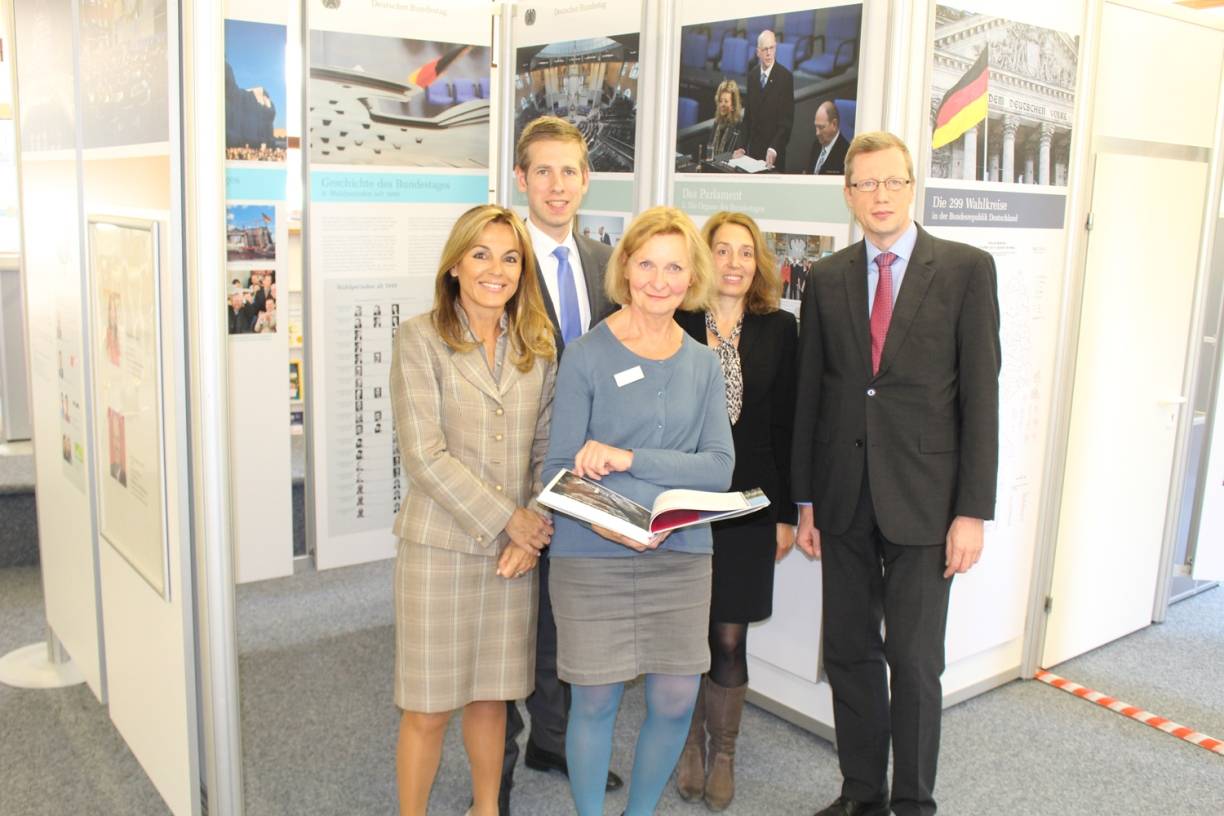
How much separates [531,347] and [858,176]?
2.92 ft

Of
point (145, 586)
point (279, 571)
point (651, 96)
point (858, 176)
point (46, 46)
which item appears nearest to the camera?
point (145, 586)

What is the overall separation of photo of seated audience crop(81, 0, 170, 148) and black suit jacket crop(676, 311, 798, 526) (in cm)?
130

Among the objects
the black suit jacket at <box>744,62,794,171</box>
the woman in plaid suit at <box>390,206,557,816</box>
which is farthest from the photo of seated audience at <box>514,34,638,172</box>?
the woman in plaid suit at <box>390,206,557,816</box>

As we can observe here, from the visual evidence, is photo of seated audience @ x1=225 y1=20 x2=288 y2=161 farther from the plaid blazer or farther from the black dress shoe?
the black dress shoe

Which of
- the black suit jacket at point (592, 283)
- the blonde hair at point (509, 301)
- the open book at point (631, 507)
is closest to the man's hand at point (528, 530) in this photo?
the open book at point (631, 507)

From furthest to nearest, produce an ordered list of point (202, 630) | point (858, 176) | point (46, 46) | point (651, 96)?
point (651, 96)
point (46, 46)
point (858, 176)
point (202, 630)

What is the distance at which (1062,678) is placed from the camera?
3.80 meters

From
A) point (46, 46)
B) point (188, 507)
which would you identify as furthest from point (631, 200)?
point (188, 507)

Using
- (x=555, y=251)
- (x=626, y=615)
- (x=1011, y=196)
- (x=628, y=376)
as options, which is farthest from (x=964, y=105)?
(x=626, y=615)

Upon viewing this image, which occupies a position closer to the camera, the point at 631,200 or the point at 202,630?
the point at 202,630

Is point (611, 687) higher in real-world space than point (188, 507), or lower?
lower

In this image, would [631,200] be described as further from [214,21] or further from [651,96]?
[214,21]

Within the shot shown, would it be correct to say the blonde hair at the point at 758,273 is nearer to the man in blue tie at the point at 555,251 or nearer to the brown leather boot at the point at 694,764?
the man in blue tie at the point at 555,251

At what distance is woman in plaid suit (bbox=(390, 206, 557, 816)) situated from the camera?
7.54 feet
